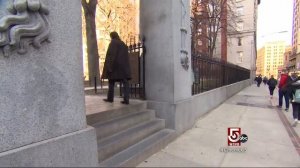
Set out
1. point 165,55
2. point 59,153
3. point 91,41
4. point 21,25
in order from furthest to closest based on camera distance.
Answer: point 91,41 < point 165,55 < point 59,153 < point 21,25

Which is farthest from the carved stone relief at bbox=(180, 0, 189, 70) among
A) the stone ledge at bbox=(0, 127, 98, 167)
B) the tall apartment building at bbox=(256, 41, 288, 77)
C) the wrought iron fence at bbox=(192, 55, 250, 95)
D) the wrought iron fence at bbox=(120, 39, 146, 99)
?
the tall apartment building at bbox=(256, 41, 288, 77)

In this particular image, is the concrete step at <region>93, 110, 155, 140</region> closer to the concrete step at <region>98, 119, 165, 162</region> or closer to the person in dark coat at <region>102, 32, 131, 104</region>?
the concrete step at <region>98, 119, 165, 162</region>

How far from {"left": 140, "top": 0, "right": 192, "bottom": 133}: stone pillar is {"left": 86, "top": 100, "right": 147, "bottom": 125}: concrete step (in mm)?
581

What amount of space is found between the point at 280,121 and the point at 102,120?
20.7 feet

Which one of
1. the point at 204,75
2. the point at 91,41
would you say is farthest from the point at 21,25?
the point at 91,41

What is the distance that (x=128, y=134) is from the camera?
4.54 meters

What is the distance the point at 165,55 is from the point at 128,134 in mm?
2249

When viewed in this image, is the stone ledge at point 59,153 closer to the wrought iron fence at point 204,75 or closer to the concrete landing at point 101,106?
the concrete landing at point 101,106

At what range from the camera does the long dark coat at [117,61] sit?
Result: 5520mm

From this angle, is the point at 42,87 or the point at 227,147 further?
the point at 227,147

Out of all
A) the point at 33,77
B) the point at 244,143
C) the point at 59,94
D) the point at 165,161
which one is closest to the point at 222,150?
the point at 244,143

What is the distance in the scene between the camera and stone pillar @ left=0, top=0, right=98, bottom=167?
8.41 feet

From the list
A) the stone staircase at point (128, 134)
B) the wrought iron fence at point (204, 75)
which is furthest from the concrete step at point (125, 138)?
the wrought iron fence at point (204, 75)

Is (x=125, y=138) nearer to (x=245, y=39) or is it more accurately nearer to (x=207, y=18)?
(x=207, y=18)
